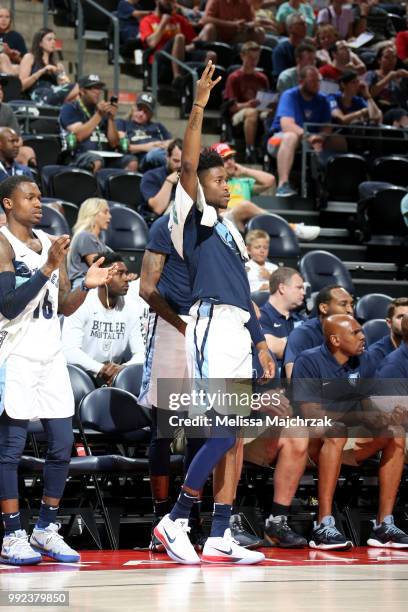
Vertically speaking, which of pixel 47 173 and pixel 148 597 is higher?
pixel 47 173

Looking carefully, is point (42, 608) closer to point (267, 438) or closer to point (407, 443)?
point (267, 438)

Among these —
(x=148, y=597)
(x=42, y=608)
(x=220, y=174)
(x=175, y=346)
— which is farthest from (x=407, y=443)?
(x=42, y=608)

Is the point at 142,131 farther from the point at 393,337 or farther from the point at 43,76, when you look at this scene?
the point at 393,337

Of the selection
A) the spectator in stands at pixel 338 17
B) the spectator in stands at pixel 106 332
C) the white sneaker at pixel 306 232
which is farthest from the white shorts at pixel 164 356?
the spectator in stands at pixel 338 17

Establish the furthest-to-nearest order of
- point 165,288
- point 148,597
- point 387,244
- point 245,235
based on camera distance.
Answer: point 387,244
point 245,235
point 165,288
point 148,597

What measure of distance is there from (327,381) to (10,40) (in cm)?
740

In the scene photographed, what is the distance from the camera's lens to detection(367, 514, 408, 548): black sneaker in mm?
6781

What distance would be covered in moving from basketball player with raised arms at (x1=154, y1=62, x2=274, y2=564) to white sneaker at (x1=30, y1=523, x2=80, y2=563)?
436 mm

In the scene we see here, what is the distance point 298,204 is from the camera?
1247 centimetres

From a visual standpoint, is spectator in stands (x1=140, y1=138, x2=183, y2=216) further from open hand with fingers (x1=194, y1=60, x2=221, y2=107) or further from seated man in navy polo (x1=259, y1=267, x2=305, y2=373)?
open hand with fingers (x1=194, y1=60, x2=221, y2=107)

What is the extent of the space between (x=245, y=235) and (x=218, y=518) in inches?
199

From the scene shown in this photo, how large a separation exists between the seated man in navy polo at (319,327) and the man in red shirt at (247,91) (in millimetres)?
5970

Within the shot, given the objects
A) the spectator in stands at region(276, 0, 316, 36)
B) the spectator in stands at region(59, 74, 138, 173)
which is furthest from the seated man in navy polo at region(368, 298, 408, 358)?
the spectator in stands at region(276, 0, 316, 36)

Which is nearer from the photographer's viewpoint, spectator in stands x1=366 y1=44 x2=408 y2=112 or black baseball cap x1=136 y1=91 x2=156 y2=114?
black baseball cap x1=136 y1=91 x2=156 y2=114
